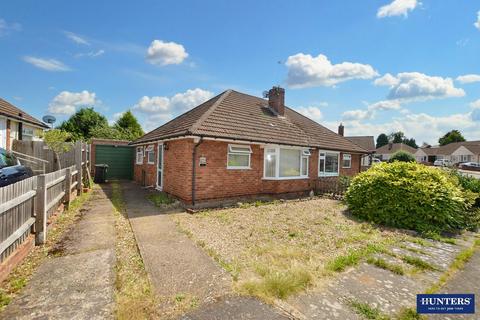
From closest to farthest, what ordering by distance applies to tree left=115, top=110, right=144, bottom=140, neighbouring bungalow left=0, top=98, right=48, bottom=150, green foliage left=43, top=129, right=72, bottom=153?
green foliage left=43, top=129, right=72, bottom=153 → neighbouring bungalow left=0, top=98, right=48, bottom=150 → tree left=115, top=110, right=144, bottom=140

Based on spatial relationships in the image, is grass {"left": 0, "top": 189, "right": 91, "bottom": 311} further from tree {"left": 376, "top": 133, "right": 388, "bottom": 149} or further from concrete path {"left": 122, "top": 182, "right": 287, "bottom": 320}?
tree {"left": 376, "top": 133, "right": 388, "bottom": 149}

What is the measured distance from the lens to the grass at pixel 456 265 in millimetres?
4046

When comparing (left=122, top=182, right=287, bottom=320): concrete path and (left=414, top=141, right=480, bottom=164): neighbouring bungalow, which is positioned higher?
(left=414, top=141, right=480, bottom=164): neighbouring bungalow

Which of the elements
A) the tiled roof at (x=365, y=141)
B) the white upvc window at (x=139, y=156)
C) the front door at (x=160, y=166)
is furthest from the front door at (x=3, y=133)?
the tiled roof at (x=365, y=141)

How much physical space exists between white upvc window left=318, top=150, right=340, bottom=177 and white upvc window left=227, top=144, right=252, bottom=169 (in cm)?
555

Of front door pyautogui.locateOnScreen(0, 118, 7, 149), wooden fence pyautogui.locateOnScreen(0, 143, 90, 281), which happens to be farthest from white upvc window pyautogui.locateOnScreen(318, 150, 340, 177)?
front door pyautogui.locateOnScreen(0, 118, 7, 149)

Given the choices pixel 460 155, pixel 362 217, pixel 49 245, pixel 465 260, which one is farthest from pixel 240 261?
pixel 460 155

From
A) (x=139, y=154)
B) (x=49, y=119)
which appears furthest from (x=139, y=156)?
(x=49, y=119)

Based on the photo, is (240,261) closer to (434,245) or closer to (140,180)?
(434,245)

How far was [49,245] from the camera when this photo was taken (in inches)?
204

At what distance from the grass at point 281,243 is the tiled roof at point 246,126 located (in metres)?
3.26

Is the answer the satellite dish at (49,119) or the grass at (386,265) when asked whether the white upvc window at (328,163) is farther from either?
the satellite dish at (49,119)

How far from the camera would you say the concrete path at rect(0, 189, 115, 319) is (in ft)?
10.0

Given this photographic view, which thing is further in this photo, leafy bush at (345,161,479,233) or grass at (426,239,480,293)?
leafy bush at (345,161,479,233)
